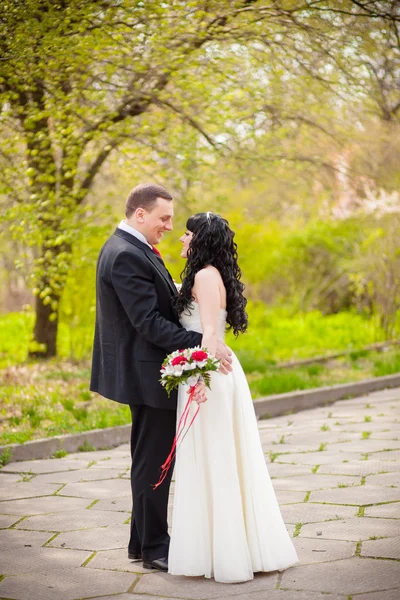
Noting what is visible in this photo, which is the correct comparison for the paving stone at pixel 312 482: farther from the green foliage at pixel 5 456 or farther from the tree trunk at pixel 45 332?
the tree trunk at pixel 45 332

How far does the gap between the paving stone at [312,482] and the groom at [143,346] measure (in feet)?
5.61

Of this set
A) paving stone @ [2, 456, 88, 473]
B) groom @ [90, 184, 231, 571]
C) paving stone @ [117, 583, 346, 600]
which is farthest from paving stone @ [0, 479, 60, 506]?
paving stone @ [117, 583, 346, 600]

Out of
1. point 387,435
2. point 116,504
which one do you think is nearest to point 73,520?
point 116,504

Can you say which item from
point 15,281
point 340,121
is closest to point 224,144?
point 340,121

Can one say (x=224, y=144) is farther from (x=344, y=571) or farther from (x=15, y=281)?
(x=15, y=281)

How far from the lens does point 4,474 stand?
629 cm

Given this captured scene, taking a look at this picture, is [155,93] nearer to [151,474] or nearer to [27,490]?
[27,490]

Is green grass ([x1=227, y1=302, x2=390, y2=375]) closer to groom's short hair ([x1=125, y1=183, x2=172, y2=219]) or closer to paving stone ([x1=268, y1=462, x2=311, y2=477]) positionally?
paving stone ([x1=268, y1=462, x2=311, y2=477])

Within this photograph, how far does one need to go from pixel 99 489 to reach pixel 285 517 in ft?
5.18

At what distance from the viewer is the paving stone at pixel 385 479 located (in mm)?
5598

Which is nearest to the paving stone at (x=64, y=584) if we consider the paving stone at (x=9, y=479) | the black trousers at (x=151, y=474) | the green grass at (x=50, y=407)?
the black trousers at (x=151, y=474)

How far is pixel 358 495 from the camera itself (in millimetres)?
5336

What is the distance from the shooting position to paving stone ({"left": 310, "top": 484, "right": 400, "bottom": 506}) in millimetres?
5199

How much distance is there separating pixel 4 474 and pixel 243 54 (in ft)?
21.3
